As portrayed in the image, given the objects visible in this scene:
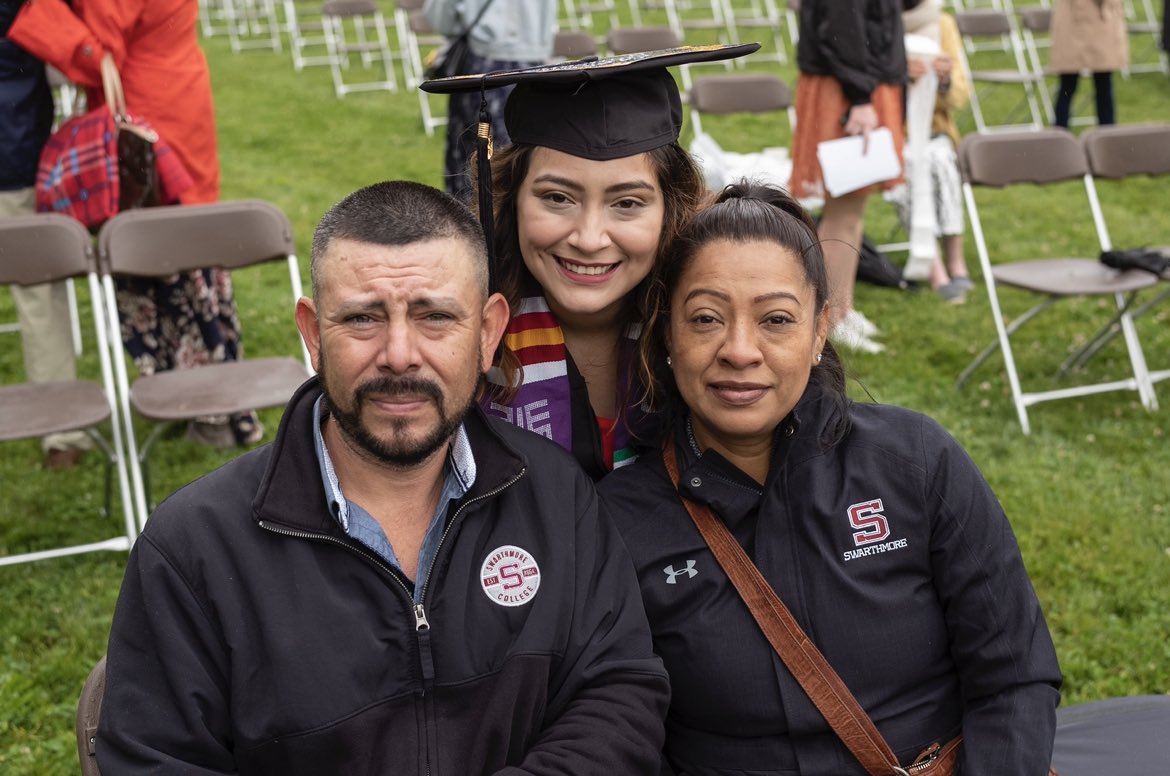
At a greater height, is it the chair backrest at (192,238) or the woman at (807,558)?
the chair backrest at (192,238)

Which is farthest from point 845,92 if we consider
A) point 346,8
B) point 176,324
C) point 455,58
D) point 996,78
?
point 346,8

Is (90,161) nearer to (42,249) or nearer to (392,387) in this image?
(42,249)

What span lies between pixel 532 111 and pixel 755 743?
1316 mm

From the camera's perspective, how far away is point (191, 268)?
4957 millimetres

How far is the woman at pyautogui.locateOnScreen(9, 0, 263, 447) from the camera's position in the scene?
5090mm

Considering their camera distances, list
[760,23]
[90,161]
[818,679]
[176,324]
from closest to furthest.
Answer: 1. [818,679]
2. [90,161]
3. [176,324]
4. [760,23]

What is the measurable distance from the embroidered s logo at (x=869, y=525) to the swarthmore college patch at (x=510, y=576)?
591mm

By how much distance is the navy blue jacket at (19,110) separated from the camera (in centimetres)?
514

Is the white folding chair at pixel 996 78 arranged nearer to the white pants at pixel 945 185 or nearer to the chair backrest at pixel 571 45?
the chair backrest at pixel 571 45

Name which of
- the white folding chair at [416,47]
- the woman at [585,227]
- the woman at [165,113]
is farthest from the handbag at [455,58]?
the white folding chair at [416,47]

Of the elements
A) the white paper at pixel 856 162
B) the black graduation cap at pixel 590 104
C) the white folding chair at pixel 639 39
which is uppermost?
the white folding chair at pixel 639 39

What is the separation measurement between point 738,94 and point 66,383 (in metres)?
5.15

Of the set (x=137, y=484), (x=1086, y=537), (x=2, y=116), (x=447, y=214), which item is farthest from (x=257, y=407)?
(x=1086, y=537)

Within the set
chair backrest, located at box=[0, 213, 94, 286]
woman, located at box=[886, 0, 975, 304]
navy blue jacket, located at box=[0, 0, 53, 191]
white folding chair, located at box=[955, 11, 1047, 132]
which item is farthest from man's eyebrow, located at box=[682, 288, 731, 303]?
Answer: white folding chair, located at box=[955, 11, 1047, 132]
